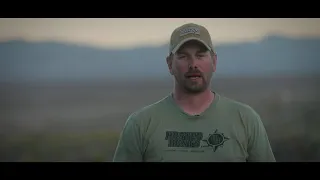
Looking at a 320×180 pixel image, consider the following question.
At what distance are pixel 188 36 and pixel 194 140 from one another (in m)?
0.72

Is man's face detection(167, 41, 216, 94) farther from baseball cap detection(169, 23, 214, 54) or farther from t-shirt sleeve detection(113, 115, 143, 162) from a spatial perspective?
t-shirt sleeve detection(113, 115, 143, 162)

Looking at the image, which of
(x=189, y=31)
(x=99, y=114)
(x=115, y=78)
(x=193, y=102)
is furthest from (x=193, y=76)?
(x=99, y=114)

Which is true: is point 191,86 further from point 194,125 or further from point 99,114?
point 99,114

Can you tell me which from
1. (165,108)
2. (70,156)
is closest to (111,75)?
(165,108)

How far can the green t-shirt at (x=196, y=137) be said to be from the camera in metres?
2.67

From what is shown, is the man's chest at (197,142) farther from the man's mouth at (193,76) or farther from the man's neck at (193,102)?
the man's mouth at (193,76)

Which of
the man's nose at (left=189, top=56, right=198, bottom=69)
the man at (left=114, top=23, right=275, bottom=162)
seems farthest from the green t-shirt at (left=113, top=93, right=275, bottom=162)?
the man's nose at (left=189, top=56, right=198, bottom=69)

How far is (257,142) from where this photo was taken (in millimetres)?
2695

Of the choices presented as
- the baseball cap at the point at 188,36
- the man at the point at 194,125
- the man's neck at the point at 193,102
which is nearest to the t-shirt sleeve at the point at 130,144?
the man at the point at 194,125

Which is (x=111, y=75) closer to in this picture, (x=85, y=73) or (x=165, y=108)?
(x=85, y=73)

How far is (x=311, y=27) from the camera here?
→ 112 inches

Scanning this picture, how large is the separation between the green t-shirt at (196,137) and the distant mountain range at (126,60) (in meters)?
0.33
